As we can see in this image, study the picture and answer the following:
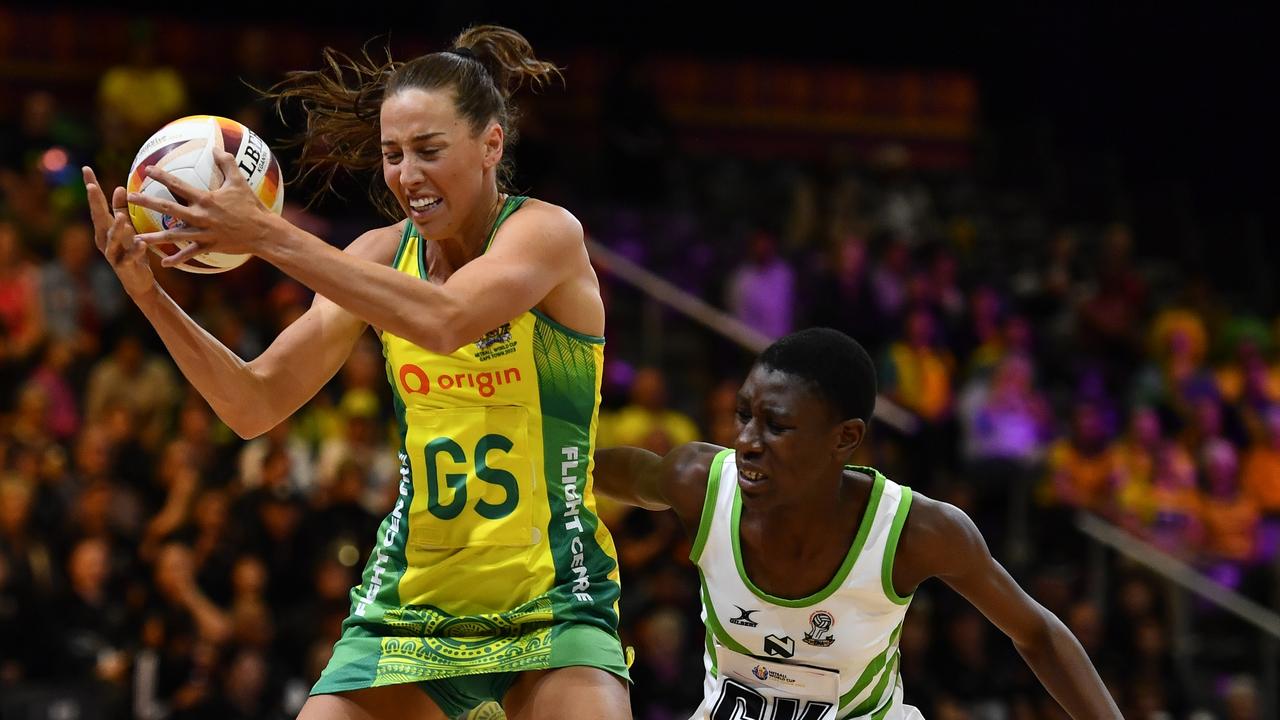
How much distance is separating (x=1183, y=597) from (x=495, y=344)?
717 cm

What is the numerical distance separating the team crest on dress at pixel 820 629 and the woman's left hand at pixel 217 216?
165cm

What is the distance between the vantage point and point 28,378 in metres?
8.29

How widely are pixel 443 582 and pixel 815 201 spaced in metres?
9.36

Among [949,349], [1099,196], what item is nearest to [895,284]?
[949,349]

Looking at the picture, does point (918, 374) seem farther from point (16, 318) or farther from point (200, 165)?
point (200, 165)

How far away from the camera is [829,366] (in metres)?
3.79

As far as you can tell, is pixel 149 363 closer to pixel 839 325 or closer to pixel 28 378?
pixel 28 378

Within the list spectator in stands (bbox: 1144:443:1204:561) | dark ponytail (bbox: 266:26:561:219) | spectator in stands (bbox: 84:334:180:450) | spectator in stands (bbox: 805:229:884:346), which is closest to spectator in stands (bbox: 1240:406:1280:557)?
spectator in stands (bbox: 1144:443:1204:561)

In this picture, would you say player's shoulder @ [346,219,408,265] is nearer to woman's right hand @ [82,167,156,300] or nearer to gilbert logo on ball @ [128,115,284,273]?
gilbert logo on ball @ [128,115,284,273]

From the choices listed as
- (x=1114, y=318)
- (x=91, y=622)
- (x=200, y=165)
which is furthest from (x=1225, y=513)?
(x=200, y=165)

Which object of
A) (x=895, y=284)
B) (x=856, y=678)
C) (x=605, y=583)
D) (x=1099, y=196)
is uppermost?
(x=1099, y=196)

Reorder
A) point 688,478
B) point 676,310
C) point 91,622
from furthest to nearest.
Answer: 1. point 676,310
2. point 91,622
3. point 688,478

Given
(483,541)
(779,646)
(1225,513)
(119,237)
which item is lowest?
(1225,513)

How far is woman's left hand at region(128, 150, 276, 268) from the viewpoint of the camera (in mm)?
3141
